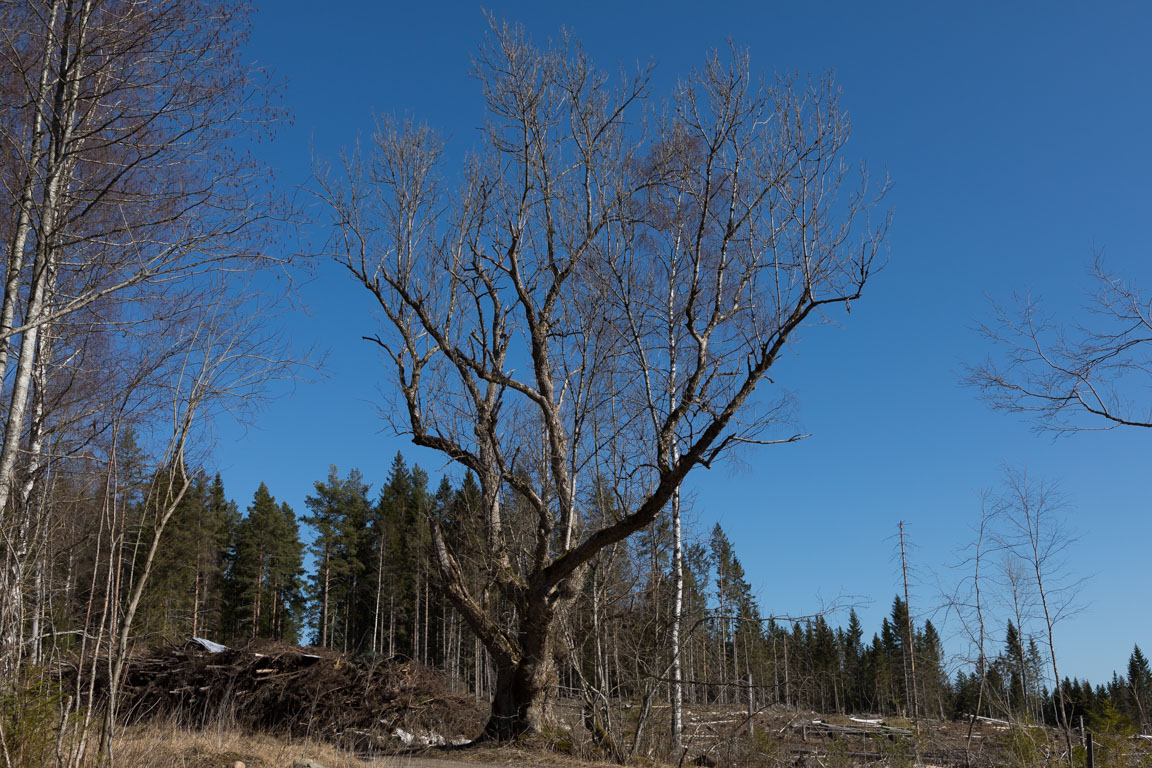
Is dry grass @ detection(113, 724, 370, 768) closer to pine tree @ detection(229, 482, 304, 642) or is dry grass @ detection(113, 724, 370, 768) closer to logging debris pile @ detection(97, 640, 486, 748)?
logging debris pile @ detection(97, 640, 486, 748)

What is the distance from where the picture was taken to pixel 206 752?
23.0 feet

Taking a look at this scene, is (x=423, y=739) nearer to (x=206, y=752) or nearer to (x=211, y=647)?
(x=211, y=647)

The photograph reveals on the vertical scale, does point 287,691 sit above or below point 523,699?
below

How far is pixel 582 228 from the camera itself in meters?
11.5

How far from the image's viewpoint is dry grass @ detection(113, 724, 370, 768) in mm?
5887

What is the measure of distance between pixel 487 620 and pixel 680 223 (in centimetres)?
631

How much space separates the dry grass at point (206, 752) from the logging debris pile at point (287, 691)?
10.5ft

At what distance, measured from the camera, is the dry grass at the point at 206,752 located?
5887mm

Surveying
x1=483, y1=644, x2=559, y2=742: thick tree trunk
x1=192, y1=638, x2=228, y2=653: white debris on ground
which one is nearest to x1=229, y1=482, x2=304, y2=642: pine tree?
x1=192, y1=638, x2=228, y2=653: white debris on ground

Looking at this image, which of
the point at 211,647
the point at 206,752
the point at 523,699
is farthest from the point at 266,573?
the point at 206,752

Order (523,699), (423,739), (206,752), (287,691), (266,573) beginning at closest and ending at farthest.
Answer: (206,752) → (523,699) → (287,691) → (423,739) → (266,573)

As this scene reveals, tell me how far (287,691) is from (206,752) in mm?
5396

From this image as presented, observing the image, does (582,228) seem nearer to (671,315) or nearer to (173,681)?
(671,315)

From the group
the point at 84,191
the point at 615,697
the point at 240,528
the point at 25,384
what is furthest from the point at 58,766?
the point at 240,528
